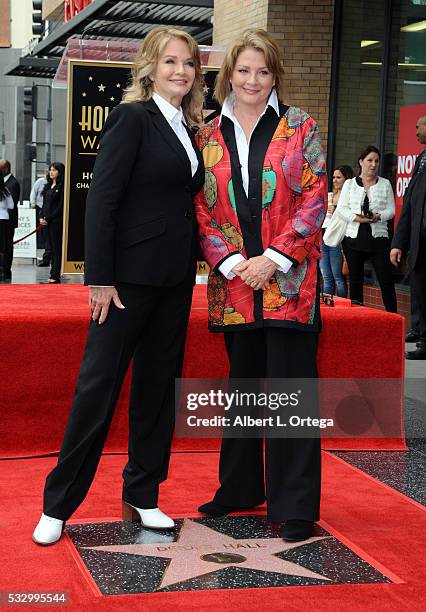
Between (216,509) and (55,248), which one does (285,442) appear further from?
(55,248)

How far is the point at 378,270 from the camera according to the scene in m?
11.4

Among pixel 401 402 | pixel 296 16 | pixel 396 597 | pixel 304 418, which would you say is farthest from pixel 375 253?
pixel 396 597

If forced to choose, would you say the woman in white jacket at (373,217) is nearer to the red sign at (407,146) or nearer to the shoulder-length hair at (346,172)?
the red sign at (407,146)

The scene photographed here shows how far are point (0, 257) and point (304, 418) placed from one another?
519 inches

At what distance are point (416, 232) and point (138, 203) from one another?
18.2ft

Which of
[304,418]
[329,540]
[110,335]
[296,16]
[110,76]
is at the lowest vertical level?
[329,540]

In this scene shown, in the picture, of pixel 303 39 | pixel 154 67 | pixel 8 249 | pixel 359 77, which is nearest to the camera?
pixel 154 67

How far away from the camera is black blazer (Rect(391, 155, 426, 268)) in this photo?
9312 mm

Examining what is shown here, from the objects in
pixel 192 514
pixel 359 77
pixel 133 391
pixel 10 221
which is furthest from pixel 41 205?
pixel 133 391

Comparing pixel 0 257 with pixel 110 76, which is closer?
pixel 110 76

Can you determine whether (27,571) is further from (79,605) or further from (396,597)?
(396,597)

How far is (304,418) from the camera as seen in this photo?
4.57 meters

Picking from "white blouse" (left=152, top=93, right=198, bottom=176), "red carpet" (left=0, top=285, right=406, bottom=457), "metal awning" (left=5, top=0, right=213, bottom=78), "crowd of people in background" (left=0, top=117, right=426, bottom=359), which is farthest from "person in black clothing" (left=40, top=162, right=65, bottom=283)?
"white blouse" (left=152, top=93, right=198, bottom=176)

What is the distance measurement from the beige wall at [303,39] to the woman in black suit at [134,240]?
9287 mm
